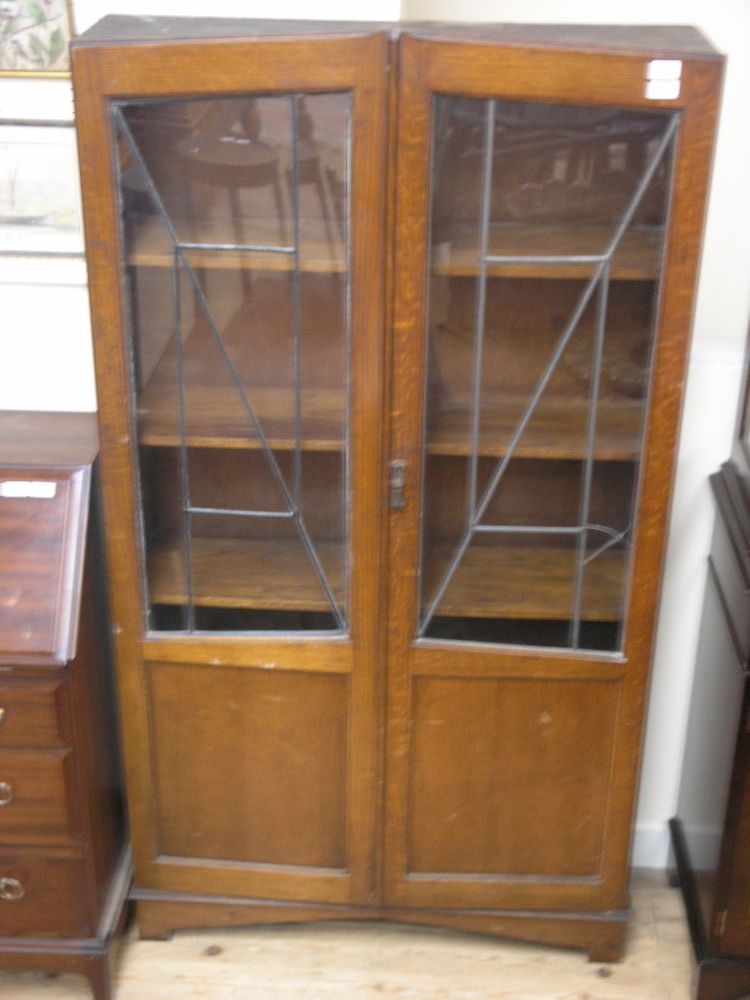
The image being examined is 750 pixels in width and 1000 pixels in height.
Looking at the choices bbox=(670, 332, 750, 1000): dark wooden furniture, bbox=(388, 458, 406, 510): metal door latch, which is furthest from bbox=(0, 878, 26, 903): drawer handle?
bbox=(670, 332, 750, 1000): dark wooden furniture

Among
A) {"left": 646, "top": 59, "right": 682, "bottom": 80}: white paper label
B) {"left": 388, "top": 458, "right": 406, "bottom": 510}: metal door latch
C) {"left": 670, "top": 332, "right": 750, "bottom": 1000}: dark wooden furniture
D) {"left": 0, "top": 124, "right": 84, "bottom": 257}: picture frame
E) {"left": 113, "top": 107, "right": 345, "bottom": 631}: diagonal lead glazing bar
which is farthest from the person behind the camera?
{"left": 0, "top": 124, "right": 84, "bottom": 257}: picture frame

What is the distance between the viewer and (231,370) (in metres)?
1.75

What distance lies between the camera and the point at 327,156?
1563mm

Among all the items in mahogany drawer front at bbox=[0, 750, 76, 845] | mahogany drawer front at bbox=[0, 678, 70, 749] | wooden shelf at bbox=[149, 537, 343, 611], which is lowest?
mahogany drawer front at bbox=[0, 750, 76, 845]

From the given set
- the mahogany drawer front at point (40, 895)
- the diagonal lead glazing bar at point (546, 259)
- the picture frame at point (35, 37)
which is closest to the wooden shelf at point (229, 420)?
the diagonal lead glazing bar at point (546, 259)

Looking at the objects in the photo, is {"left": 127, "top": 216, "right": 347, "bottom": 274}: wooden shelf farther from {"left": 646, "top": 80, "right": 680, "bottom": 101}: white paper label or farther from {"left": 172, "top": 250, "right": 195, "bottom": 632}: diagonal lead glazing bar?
{"left": 646, "top": 80, "right": 680, "bottom": 101}: white paper label

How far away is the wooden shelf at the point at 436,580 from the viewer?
5.97 ft

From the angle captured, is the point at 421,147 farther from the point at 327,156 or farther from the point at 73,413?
the point at 73,413

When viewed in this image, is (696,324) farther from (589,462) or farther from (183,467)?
(183,467)

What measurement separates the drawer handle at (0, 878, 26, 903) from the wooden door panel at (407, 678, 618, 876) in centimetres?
67

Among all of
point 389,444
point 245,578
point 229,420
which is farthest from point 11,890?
point 389,444

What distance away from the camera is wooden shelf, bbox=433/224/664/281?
5.26ft

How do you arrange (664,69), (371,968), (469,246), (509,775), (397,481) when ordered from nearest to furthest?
(664,69) < (469,246) < (397,481) < (509,775) < (371,968)

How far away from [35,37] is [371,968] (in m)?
1.73
